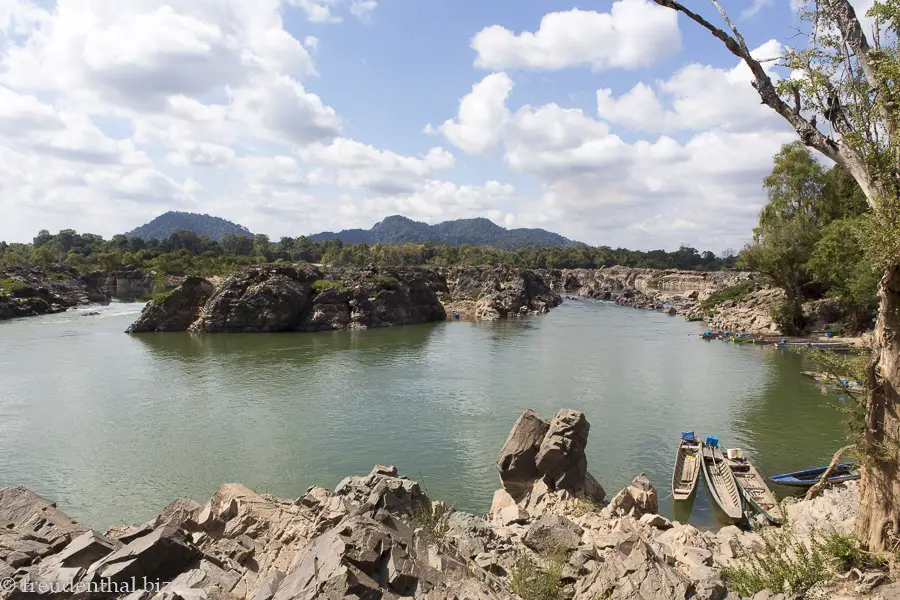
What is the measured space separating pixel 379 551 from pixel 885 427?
32.3 feet

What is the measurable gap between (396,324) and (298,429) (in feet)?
157

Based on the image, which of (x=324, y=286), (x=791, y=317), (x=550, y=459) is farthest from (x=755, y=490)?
(x=324, y=286)

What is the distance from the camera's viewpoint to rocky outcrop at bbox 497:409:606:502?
65.0 ft

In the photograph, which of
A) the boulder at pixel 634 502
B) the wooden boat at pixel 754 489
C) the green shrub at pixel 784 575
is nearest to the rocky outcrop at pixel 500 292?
the wooden boat at pixel 754 489

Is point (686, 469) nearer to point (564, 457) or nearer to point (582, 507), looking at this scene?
point (564, 457)

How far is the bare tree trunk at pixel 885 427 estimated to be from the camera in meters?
10.0

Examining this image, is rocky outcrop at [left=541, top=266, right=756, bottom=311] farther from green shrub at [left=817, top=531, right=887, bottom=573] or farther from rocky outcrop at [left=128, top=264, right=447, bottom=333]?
green shrub at [left=817, top=531, right=887, bottom=573]

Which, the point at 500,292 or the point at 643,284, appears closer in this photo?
the point at 500,292

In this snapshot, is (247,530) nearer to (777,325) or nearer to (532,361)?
(532,361)

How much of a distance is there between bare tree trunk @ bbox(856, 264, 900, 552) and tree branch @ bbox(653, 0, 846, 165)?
2.60 metres

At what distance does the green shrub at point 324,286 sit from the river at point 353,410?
14.6 metres

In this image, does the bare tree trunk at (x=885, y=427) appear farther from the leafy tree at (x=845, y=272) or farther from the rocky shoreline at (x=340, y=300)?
the rocky shoreline at (x=340, y=300)

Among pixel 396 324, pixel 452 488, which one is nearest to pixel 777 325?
pixel 396 324

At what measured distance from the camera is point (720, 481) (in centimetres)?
2141
